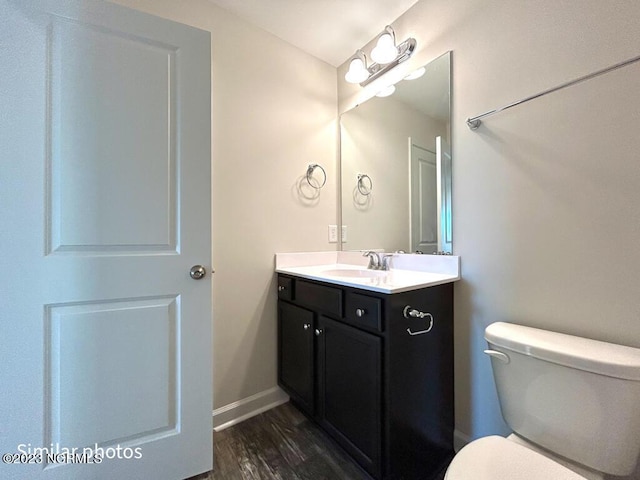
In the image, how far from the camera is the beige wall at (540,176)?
0.95 metres

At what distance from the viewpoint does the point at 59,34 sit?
105 centimetres

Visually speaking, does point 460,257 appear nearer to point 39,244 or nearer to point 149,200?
point 149,200

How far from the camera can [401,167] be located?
174cm

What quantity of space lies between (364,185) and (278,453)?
5.35ft

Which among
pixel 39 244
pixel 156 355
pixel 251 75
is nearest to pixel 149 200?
pixel 39 244

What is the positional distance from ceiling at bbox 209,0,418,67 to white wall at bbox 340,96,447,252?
420 mm

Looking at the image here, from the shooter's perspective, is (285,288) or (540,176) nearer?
(540,176)

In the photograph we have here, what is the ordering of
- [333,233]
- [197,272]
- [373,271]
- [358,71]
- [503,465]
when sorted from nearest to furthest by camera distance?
[503,465]
[197,272]
[373,271]
[358,71]
[333,233]

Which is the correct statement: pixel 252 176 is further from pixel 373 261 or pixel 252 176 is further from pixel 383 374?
pixel 383 374

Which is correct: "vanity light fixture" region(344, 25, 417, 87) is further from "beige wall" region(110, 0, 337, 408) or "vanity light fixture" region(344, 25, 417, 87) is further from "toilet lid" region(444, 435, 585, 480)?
"toilet lid" region(444, 435, 585, 480)

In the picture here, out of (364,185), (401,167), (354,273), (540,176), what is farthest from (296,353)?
(540,176)

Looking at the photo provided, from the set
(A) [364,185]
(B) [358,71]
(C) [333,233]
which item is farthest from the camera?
(C) [333,233]

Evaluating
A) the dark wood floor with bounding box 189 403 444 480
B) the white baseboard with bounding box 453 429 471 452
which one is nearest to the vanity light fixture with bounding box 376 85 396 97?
the white baseboard with bounding box 453 429 471 452

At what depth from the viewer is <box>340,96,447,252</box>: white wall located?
1687 millimetres
